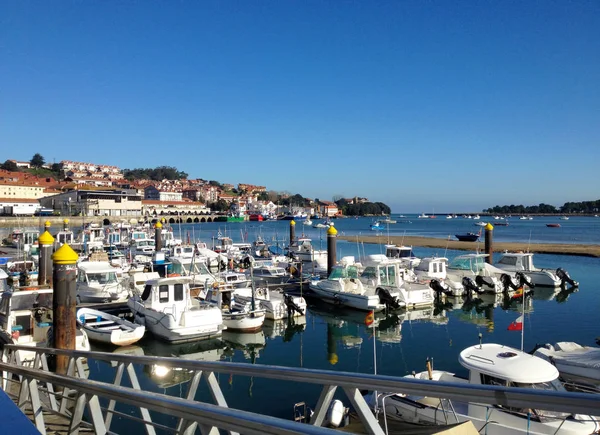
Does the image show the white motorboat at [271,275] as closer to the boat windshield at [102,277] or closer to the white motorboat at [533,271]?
the boat windshield at [102,277]

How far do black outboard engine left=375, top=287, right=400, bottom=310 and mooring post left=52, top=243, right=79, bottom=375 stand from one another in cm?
1589

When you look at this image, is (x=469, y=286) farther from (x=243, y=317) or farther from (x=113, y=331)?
(x=113, y=331)

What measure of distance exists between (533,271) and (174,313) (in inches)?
989

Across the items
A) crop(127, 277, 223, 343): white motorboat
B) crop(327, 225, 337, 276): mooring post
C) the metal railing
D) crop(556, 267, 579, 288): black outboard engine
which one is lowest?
crop(556, 267, 579, 288): black outboard engine

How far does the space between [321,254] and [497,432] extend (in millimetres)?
32708

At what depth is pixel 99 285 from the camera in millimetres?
25453

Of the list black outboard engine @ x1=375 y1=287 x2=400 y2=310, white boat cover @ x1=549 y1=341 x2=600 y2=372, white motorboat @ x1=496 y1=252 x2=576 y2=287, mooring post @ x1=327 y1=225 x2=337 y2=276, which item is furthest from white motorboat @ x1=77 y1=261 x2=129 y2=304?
white motorboat @ x1=496 y1=252 x2=576 y2=287

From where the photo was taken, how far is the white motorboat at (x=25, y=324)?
46.7 ft

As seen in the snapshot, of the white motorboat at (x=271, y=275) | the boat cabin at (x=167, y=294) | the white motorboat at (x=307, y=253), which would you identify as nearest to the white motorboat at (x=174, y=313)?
the boat cabin at (x=167, y=294)

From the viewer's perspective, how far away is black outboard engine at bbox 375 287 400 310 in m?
24.4

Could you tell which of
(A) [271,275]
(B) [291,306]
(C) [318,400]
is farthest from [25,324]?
(A) [271,275]

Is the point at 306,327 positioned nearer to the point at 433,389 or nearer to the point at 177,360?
the point at 177,360

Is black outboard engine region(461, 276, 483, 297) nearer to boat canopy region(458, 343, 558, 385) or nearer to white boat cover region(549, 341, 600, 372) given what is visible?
white boat cover region(549, 341, 600, 372)

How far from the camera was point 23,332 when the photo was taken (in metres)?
15.0
